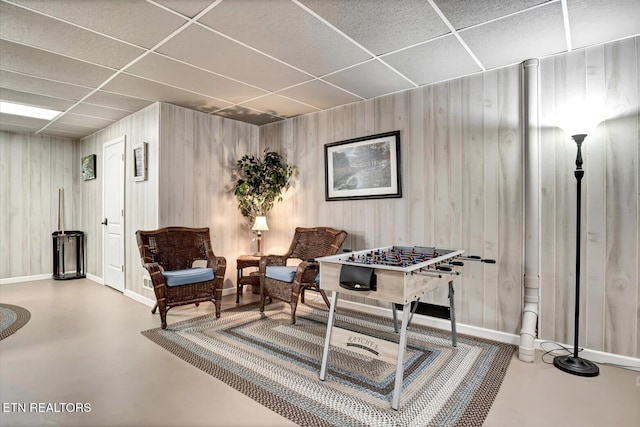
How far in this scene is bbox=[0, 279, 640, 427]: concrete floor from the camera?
6.02 feet

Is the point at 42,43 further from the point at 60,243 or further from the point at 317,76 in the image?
the point at 60,243

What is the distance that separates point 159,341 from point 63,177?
190 inches

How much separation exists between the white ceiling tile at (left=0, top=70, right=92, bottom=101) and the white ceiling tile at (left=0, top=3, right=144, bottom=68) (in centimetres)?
88

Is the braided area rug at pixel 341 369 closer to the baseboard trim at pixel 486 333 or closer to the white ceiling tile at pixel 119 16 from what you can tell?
the baseboard trim at pixel 486 333

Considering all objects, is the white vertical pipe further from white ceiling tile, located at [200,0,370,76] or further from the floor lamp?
white ceiling tile, located at [200,0,370,76]

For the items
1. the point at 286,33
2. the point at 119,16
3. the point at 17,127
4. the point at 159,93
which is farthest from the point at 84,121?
the point at 286,33

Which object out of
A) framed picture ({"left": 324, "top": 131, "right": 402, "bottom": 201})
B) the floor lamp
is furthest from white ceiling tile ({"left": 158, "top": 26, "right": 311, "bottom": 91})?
the floor lamp

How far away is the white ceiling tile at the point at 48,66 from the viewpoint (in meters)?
2.74

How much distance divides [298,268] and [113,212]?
3325 millimetres

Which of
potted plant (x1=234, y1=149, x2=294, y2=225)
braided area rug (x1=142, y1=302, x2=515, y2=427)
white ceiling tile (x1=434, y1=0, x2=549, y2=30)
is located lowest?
braided area rug (x1=142, y1=302, x2=515, y2=427)

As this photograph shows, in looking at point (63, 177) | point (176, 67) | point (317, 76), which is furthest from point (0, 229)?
point (317, 76)

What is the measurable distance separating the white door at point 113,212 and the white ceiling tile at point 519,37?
4.61 meters

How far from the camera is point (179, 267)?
150 inches

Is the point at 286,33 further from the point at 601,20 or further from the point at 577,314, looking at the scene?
the point at 577,314
